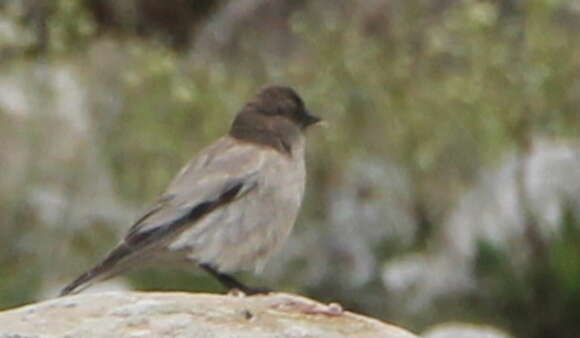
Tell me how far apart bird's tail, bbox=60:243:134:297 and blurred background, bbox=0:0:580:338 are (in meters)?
2.42

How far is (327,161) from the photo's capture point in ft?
39.5

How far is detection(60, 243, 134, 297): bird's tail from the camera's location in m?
8.23

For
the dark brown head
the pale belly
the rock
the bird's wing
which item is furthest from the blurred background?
the pale belly

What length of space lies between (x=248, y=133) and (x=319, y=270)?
8.98ft

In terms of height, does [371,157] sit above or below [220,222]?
above

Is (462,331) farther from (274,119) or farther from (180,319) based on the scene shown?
(180,319)

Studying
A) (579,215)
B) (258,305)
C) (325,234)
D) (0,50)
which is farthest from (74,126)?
(258,305)

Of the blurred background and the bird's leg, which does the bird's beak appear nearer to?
the bird's leg

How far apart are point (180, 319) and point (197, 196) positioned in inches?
69.2

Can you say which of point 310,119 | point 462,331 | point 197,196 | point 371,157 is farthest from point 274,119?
point 371,157

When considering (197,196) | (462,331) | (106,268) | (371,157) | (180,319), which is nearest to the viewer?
(180,319)

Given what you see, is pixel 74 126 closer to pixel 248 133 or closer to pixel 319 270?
pixel 319 270

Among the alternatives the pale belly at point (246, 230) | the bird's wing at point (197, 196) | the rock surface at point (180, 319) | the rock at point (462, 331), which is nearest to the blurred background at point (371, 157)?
the rock at point (462, 331)

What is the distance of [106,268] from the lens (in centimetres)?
826
